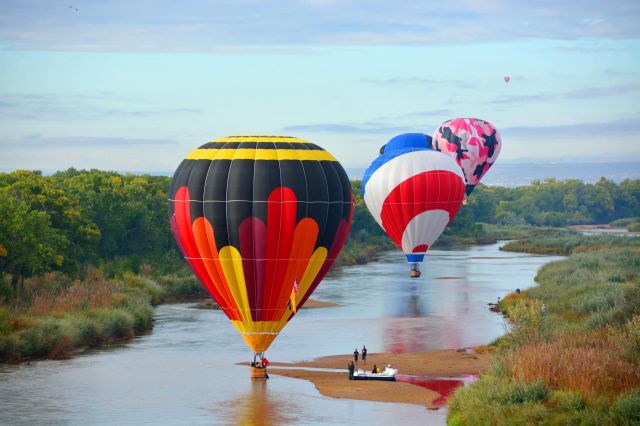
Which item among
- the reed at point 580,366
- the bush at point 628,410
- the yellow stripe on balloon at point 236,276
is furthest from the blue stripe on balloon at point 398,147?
the bush at point 628,410

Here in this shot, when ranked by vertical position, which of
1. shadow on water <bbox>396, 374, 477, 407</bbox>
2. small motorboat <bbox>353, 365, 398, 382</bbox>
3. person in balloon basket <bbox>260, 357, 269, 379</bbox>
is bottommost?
shadow on water <bbox>396, 374, 477, 407</bbox>

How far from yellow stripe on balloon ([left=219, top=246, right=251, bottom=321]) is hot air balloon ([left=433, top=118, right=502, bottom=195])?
43.4 metres

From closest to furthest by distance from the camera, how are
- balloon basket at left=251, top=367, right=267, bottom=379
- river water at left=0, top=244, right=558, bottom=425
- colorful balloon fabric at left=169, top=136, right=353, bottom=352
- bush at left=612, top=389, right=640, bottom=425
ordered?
bush at left=612, top=389, right=640, bottom=425
river water at left=0, top=244, right=558, bottom=425
colorful balloon fabric at left=169, top=136, right=353, bottom=352
balloon basket at left=251, top=367, right=267, bottom=379

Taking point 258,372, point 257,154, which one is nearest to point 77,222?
point 258,372

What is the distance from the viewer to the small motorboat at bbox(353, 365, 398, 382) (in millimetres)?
51062

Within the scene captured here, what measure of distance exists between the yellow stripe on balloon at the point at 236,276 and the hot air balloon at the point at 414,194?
21.8m

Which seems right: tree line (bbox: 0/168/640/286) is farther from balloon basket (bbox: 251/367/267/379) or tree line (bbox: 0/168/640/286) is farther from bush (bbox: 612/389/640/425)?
bush (bbox: 612/389/640/425)

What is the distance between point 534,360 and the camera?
42.5 m

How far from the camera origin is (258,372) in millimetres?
51031

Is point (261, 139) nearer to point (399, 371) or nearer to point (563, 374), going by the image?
point (399, 371)

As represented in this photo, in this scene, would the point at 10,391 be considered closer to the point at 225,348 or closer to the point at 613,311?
the point at 225,348

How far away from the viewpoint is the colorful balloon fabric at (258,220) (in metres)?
47.7

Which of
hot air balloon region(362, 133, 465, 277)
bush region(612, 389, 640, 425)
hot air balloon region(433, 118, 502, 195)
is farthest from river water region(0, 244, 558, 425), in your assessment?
hot air balloon region(433, 118, 502, 195)

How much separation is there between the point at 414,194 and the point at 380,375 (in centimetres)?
1922
